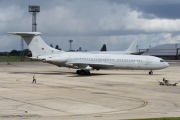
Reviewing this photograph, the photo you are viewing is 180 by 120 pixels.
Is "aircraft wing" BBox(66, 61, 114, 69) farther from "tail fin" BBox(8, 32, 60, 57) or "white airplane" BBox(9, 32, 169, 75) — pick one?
"tail fin" BBox(8, 32, 60, 57)

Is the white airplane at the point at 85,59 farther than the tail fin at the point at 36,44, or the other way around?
the tail fin at the point at 36,44

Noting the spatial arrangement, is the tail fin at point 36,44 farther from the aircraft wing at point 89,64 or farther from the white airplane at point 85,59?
the aircraft wing at point 89,64

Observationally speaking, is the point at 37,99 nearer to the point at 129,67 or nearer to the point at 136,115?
the point at 136,115

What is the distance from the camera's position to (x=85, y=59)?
5925 centimetres

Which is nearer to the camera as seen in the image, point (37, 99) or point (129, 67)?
point (37, 99)

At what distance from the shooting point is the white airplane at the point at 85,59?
193 feet

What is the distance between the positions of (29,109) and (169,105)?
963 centimetres

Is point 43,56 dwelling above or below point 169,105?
above

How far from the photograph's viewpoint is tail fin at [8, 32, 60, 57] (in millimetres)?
60062

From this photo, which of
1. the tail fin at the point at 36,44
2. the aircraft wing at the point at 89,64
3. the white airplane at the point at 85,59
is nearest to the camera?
the aircraft wing at the point at 89,64

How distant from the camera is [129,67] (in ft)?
196

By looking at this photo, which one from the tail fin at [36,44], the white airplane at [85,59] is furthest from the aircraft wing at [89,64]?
the tail fin at [36,44]

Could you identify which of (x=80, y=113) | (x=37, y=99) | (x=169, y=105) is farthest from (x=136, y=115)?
(x=37, y=99)

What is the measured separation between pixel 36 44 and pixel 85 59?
27.4ft
